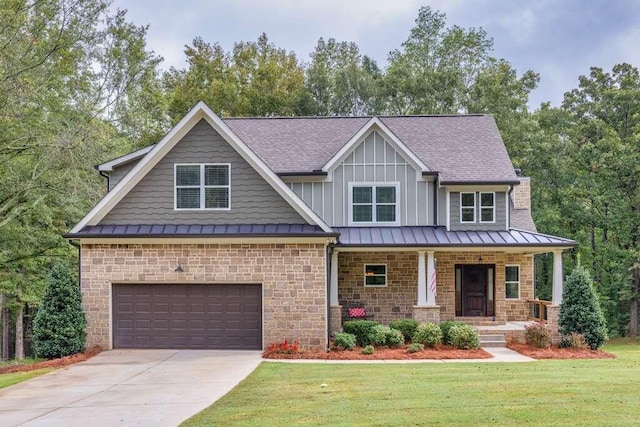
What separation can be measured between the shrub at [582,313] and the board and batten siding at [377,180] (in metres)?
5.05

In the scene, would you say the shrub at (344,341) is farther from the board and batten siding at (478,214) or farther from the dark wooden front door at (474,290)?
the dark wooden front door at (474,290)

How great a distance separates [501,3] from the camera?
902 inches

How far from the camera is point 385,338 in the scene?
59.3ft

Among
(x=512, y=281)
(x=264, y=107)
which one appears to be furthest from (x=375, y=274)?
(x=264, y=107)

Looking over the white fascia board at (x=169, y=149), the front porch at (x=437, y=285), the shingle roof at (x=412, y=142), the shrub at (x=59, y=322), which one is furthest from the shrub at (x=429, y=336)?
the shrub at (x=59, y=322)

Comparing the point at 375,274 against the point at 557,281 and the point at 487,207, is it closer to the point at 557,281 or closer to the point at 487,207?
the point at 487,207

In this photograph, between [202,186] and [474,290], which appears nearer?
[202,186]

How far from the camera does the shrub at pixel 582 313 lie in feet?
60.4

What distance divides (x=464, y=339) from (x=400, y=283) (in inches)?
163

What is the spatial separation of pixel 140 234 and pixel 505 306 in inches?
506

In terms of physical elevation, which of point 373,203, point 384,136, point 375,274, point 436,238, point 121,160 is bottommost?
point 375,274

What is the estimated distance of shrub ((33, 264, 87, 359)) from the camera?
651 inches

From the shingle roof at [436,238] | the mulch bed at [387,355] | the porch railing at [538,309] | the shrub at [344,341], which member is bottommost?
the mulch bed at [387,355]

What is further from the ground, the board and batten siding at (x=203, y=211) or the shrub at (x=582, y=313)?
the board and batten siding at (x=203, y=211)
